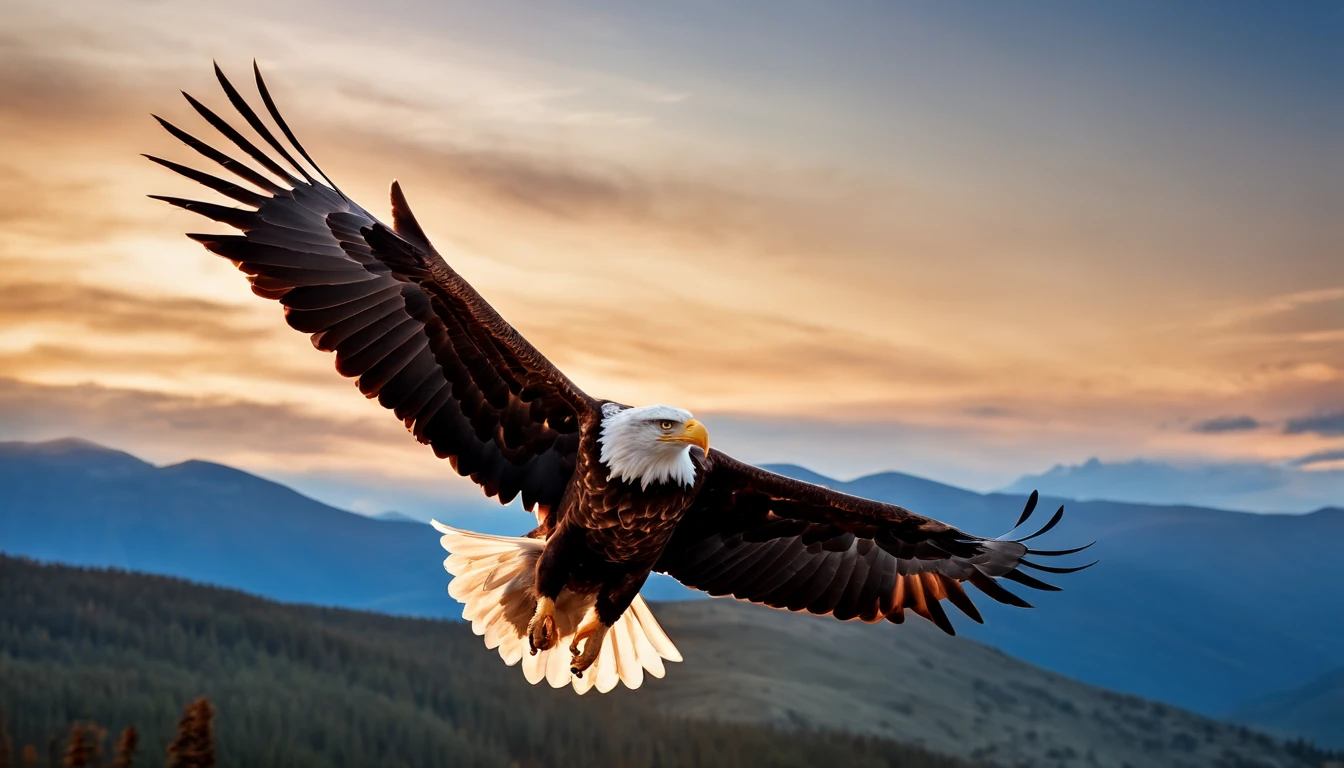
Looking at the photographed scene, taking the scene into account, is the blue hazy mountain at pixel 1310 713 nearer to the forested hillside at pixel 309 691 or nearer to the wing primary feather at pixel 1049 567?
the forested hillside at pixel 309 691

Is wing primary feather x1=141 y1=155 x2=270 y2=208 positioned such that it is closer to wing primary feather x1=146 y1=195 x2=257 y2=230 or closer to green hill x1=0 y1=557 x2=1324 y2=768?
wing primary feather x1=146 y1=195 x2=257 y2=230

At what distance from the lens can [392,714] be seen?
60.7 meters

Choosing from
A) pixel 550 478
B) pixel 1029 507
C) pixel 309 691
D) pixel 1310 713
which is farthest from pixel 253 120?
pixel 1310 713

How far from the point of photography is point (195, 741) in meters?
8.43

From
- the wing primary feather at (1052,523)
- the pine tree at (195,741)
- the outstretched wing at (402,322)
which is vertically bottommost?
the pine tree at (195,741)

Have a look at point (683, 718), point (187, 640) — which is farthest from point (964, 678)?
point (187, 640)

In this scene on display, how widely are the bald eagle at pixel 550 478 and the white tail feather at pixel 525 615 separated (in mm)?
16

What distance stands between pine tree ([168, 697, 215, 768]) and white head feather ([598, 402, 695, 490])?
12.8 feet

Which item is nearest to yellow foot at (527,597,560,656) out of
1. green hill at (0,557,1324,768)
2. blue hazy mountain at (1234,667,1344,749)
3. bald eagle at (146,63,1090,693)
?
bald eagle at (146,63,1090,693)

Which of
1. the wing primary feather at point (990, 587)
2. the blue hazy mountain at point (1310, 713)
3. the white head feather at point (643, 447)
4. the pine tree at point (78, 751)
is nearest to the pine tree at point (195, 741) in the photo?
the pine tree at point (78, 751)

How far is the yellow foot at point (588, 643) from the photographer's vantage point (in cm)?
714

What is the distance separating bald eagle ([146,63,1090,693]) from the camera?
21.2 feet

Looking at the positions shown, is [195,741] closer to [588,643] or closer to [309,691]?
[588,643]

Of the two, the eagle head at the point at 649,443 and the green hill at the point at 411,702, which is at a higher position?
the eagle head at the point at 649,443
